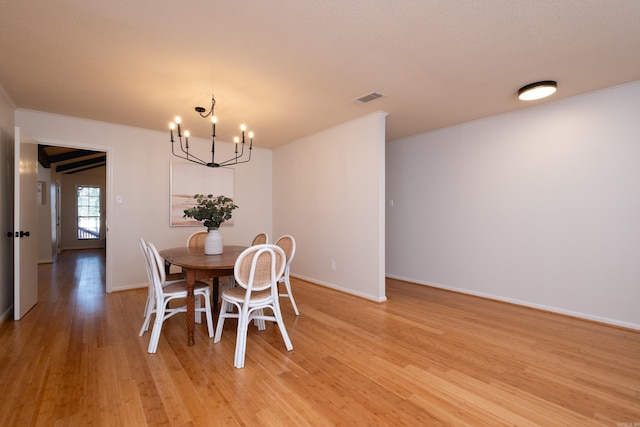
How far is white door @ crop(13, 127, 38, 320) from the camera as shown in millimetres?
2969

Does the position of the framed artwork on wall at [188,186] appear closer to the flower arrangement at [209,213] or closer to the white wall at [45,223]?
the flower arrangement at [209,213]

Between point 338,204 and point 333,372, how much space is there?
8.49 ft

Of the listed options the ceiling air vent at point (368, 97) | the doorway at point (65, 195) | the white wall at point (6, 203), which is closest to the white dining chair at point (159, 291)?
the white wall at point (6, 203)

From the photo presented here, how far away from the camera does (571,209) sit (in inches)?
126

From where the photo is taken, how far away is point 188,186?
189 inches

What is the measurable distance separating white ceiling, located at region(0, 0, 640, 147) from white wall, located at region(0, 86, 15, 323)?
0.22m

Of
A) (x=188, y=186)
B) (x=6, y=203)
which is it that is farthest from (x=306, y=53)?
(x=6, y=203)

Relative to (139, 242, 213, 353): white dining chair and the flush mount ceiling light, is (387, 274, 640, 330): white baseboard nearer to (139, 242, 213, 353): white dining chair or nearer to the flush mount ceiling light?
the flush mount ceiling light

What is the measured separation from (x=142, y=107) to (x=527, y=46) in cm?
385

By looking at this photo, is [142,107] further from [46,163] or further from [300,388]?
[46,163]

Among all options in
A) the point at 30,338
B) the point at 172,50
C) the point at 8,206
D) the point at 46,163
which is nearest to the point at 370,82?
the point at 172,50

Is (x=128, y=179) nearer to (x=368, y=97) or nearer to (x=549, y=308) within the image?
(x=368, y=97)

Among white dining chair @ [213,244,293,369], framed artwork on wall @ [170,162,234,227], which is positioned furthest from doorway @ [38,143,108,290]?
white dining chair @ [213,244,293,369]

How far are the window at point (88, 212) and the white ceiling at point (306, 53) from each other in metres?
7.26
